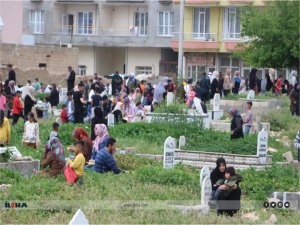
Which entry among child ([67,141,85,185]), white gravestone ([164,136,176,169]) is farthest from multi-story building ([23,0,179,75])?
child ([67,141,85,185])

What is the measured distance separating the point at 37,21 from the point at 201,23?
12229 millimetres

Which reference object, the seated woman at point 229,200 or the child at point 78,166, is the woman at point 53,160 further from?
the seated woman at point 229,200

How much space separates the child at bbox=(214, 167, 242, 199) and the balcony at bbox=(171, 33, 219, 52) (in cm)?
4678

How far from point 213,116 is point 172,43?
31.9m

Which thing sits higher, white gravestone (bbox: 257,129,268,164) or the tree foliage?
the tree foliage

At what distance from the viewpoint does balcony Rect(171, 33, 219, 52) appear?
6438 centimetres

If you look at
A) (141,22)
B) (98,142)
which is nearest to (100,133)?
(98,142)

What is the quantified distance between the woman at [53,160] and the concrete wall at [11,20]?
40.3 m

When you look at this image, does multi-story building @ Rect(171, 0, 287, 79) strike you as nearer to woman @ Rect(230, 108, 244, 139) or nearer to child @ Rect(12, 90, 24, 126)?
child @ Rect(12, 90, 24, 126)

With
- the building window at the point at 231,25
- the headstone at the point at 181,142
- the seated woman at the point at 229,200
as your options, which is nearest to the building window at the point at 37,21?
the building window at the point at 231,25

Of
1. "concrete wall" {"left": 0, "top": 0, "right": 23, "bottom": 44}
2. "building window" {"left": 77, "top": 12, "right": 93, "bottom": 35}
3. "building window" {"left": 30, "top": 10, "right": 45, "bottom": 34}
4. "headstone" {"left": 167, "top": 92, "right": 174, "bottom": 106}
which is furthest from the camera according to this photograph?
"building window" {"left": 30, "top": 10, "right": 45, "bottom": 34}

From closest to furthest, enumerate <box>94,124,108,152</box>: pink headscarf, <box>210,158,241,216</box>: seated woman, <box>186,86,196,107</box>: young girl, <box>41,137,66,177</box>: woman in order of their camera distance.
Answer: <box>210,158,241,216</box>: seated woman < <box>41,137,66,177</box>: woman < <box>94,124,108,152</box>: pink headscarf < <box>186,86,196,107</box>: young girl

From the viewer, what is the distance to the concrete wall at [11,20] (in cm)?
6044

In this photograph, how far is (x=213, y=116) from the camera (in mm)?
33312
